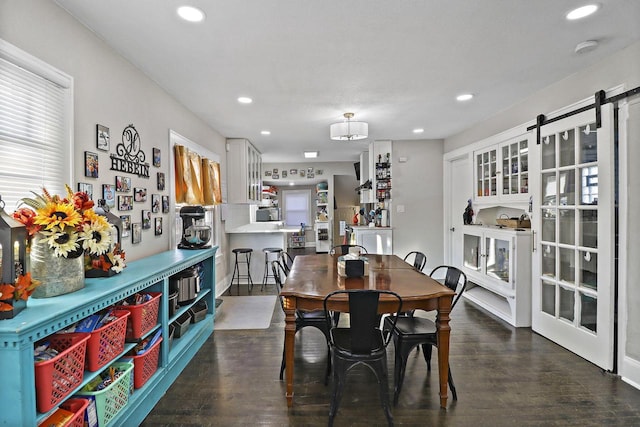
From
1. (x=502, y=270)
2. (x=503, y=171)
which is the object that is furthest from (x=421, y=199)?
(x=502, y=270)

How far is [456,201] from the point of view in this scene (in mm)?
5363

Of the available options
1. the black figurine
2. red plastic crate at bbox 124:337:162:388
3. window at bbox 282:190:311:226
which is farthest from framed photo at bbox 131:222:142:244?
window at bbox 282:190:311:226

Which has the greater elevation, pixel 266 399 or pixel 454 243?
pixel 454 243

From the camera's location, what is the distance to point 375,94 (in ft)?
11.1

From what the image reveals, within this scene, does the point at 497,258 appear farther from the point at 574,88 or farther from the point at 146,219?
the point at 146,219

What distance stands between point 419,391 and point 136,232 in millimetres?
2541

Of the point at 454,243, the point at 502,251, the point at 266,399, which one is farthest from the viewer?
the point at 454,243

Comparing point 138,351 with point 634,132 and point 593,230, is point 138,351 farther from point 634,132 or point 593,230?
point 634,132

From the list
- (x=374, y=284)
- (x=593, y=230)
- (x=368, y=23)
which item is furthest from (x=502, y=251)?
(x=368, y=23)

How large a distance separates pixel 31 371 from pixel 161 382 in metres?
1.19

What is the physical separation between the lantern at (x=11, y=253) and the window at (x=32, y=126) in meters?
0.42

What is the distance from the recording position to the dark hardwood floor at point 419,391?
202 centimetres

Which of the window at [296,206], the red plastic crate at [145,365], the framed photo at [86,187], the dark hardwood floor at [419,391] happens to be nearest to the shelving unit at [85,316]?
the red plastic crate at [145,365]

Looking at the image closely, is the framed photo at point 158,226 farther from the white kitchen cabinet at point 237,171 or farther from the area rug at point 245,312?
the white kitchen cabinet at point 237,171
